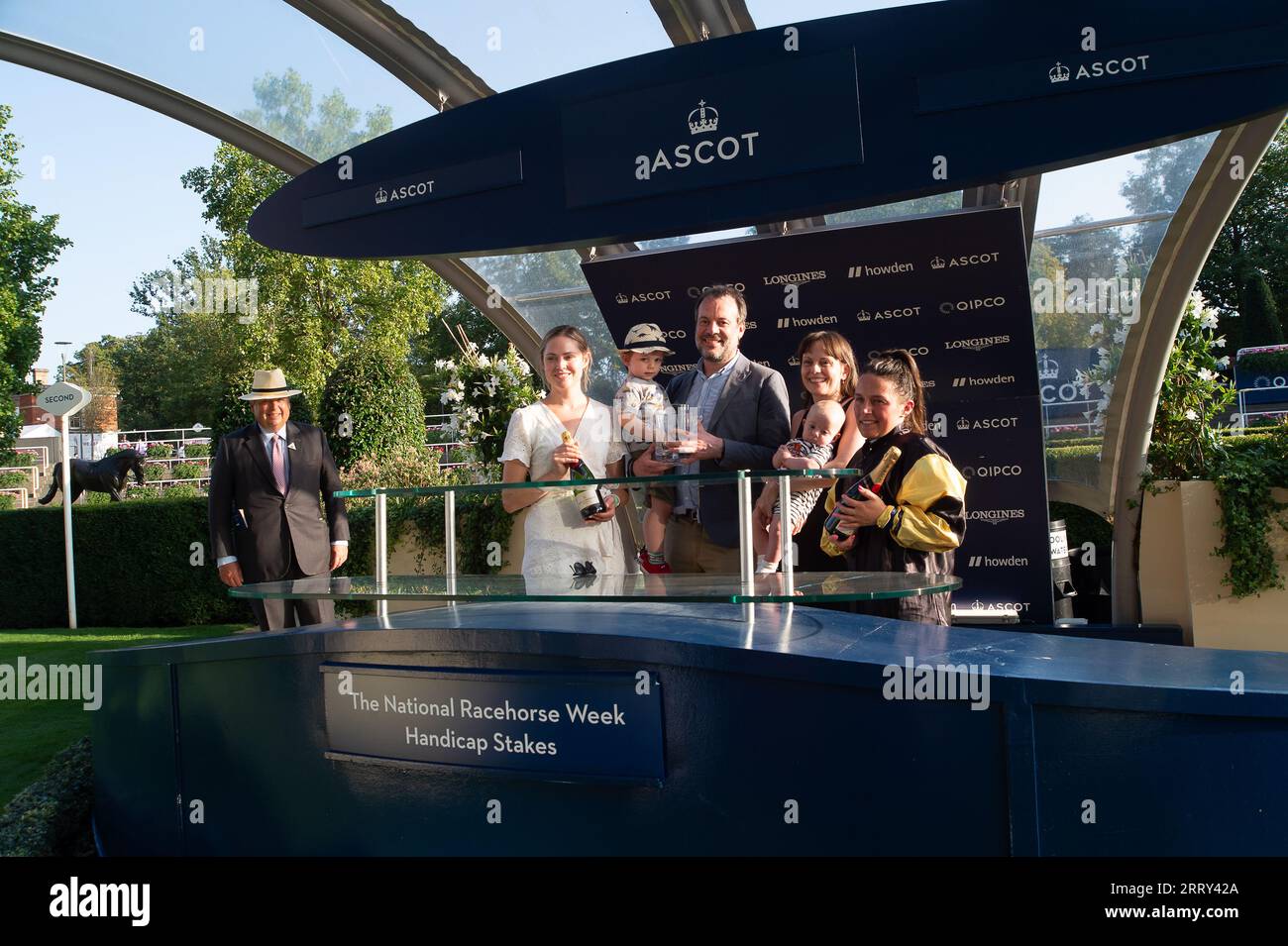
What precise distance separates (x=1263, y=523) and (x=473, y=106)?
635 cm

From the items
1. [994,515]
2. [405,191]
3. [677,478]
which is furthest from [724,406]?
[994,515]

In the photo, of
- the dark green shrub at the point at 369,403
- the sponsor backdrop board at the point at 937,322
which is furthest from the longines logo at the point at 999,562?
the dark green shrub at the point at 369,403

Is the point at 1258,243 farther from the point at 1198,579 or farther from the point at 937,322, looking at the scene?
the point at 937,322

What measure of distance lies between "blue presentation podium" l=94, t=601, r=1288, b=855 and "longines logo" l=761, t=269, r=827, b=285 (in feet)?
17.5

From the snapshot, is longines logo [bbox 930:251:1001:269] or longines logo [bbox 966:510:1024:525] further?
longines logo [bbox 966:510:1024:525]

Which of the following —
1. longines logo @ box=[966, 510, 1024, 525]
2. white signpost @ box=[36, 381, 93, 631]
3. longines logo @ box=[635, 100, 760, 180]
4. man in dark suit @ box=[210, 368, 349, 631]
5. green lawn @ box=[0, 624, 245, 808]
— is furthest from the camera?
white signpost @ box=[36, 381, 93, 631]

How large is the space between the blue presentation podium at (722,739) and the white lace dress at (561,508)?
177 millimetres

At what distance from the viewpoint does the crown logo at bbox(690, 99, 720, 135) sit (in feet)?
13.8

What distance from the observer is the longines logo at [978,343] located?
321 inches

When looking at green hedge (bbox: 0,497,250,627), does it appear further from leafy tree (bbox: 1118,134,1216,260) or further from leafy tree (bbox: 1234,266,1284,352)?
Result: leafy tree (bbox: 1234,266,1284,352)

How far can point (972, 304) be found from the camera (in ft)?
26.5

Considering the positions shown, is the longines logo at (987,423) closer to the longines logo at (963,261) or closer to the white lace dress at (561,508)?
the longines logo at (963,261)

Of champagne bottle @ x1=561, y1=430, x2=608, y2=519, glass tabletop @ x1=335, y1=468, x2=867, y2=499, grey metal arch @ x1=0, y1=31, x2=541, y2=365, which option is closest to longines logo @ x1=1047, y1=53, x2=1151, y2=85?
glass tabletop @ x1=335, y1=468, x2=867, y2=499
